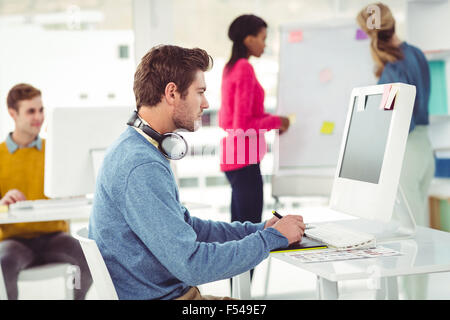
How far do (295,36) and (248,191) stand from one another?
3.49 ft

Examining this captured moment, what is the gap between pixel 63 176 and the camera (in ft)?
7.55

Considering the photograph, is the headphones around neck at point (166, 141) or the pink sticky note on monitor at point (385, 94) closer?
the headphones around neck at point (166, 141)

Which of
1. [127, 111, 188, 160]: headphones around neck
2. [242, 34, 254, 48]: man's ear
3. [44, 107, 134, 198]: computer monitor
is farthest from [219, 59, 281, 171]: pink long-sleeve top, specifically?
[127, 111, 188, 160]: headphones around neck

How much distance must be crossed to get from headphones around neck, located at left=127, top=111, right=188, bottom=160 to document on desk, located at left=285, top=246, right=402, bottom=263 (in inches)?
14.7

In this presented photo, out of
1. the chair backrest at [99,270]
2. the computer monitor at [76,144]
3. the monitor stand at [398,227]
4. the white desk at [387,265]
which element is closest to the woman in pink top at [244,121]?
the computer monitor at [76,144]

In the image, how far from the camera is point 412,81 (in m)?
2.84

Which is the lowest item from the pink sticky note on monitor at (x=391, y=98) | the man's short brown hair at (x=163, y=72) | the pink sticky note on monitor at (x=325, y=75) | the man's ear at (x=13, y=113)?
the man's ear at (x=13, y=113)

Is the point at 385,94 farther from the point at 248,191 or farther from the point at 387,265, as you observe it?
the point at 248,191

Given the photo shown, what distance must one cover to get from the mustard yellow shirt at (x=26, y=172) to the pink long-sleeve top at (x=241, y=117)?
2.93 feet

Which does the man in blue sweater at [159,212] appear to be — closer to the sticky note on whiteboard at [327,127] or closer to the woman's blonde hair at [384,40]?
the woman's blonde hair at [384,40]

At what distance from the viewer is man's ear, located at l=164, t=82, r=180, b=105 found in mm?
Result: 1467

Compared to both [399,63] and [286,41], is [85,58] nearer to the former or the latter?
[286,41]

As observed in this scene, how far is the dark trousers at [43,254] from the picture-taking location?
97.7 inches

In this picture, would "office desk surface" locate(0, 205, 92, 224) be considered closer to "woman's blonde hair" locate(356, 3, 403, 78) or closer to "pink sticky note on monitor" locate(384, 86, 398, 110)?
"pink sticky note on monitor" locate(384, 86, 398, 110)
